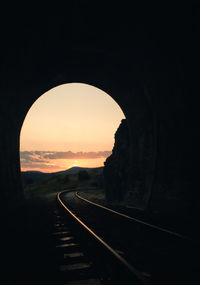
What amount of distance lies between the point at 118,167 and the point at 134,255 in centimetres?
1269

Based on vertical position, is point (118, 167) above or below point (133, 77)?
below

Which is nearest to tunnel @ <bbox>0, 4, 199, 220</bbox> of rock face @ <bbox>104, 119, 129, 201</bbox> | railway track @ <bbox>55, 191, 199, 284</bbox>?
rock face @ <bbox>104, 119, 129, 201</bbox>

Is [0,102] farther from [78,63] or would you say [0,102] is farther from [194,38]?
[194,38]

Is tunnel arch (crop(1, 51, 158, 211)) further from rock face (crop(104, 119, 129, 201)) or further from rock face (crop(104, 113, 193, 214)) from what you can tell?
rock face (crop(104, 119, 129, 201))

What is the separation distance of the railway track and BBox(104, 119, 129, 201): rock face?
970 cm

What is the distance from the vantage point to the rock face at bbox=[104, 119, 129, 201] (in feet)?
53.5

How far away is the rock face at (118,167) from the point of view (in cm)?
1630

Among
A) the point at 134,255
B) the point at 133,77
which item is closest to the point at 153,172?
the point at 133,77

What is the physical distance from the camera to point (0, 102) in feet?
35.0

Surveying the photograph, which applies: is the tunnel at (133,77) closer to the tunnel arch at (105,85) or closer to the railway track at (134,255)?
the tunnel arch at (105,85)

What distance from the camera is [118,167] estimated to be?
55.5ft

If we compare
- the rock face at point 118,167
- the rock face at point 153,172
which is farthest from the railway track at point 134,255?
the rock face at point 118,167

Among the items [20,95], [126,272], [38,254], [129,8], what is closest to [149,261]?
[126,272]

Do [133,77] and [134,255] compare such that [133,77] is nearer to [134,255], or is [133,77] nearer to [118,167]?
[118,167]
